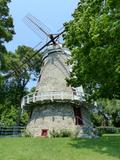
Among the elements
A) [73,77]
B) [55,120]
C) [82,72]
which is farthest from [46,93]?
[82,72]

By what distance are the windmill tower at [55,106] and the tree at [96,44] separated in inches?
257

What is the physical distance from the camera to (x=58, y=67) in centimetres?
4094

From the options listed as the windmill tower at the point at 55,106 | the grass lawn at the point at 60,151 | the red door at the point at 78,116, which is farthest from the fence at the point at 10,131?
the grass lawn at the point at 60,151

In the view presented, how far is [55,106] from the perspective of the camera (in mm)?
38312

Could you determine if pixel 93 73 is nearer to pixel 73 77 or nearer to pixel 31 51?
pixel 73 77

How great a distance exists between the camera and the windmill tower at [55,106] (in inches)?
1474

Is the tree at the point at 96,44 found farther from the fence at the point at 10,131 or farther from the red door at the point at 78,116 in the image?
the fence at the point at 10,131

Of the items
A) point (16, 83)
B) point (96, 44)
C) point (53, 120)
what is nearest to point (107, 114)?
point (16, 83)

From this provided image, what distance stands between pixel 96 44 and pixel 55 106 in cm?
1465

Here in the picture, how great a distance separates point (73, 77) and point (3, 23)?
9633mm

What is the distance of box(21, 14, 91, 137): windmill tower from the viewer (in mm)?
37438

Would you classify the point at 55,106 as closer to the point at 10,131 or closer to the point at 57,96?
the point at 57,96

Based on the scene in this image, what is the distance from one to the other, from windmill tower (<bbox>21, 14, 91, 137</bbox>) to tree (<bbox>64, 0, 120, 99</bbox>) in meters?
6.54

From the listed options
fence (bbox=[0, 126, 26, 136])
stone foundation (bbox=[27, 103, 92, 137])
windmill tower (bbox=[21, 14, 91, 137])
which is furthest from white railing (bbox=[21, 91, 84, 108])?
fence (bbox=[0, 126, 26, 136])
